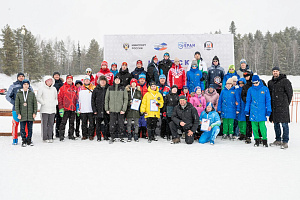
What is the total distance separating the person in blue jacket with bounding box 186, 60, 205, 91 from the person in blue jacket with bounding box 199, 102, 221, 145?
1.14 metres

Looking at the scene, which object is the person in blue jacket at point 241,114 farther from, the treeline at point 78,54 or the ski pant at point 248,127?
the treeline at point 78,54

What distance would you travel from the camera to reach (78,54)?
5819 cm

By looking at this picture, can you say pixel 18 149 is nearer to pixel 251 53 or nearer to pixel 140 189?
pixel 140 189

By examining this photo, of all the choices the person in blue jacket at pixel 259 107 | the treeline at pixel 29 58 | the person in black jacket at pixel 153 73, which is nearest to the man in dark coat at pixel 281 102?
the person in blue jacket at pixel 259 107

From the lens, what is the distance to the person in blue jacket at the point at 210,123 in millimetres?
6402

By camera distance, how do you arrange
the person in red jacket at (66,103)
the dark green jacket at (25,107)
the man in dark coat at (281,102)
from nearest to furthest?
the man in dark coat at (281,102) < the dark green jacket at (25,107) < the person in red jacket at (66,103)

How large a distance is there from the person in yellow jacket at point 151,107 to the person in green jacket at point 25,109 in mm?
3018

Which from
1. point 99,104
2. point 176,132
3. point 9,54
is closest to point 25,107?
point 99,104

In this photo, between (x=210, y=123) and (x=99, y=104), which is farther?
(x=99, y=104)

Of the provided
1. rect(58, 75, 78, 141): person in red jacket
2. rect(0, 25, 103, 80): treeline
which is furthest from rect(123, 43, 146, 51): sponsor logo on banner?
rect(0, 25, 103, 80): treeline

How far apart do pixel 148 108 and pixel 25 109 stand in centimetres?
335

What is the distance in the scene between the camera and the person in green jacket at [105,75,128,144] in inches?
256

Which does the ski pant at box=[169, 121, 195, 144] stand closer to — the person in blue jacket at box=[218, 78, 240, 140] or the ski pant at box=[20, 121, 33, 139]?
the person in blue jacket at box=[218, 78, 240, 140]

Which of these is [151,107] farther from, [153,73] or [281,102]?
[281,102]
